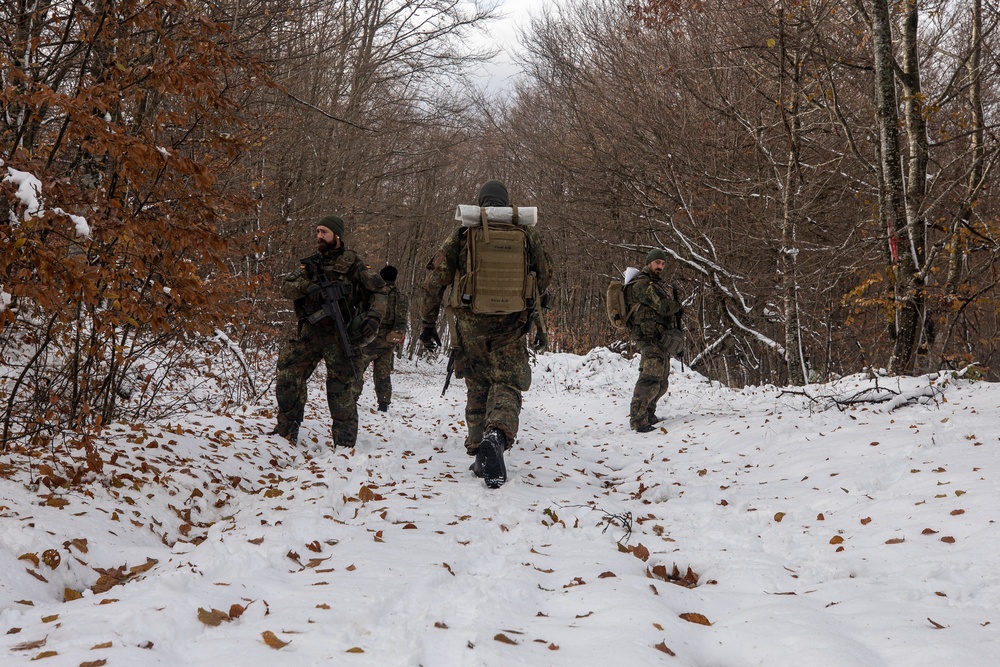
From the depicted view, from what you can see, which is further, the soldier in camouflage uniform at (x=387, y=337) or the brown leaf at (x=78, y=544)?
the soldier in camouflage uniform at (x=387, y=337)

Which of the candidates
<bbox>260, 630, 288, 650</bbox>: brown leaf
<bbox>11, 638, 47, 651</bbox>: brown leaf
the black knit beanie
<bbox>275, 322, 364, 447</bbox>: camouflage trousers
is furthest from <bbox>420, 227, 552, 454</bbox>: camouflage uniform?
<bbox>11, 638, 47, 651</bbox>: brown leaf

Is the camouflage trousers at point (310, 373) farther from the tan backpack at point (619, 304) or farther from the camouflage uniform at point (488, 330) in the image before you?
the tan backpack at point (619, 304)

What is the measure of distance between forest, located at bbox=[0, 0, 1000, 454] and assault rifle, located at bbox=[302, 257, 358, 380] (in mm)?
960

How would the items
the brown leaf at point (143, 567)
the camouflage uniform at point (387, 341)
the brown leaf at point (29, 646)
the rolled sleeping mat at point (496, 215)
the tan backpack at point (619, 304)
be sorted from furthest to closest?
the camouflage uniform at point (387, 341) → the tan backpack at point (619, 304) → the rolled sleeping mat at point (496, 215) → the brown leaf at point (143, 567) → the brown leaf at point (29, 646)

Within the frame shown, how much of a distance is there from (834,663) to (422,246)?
2727cm

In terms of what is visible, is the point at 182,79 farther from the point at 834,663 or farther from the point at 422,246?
the point at 422,246

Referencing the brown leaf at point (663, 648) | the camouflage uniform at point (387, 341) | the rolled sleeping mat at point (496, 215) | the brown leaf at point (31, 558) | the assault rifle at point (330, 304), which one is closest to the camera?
the brown leaf at point (663, 648)

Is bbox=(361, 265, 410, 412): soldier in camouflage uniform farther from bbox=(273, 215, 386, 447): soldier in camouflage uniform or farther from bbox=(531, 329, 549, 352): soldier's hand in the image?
bbox=(531, 329, 549, 352): soldier's hand

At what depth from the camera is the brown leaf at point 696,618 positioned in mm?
2575

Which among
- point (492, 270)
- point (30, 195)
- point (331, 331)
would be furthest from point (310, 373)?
point (30, 195)

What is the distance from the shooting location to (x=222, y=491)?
476 centimetres

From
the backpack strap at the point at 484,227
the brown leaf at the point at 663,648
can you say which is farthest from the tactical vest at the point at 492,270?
the brown leaf at the point at 663,648

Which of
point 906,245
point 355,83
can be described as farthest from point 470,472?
point 355,83

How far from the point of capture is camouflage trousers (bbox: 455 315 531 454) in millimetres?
5477
